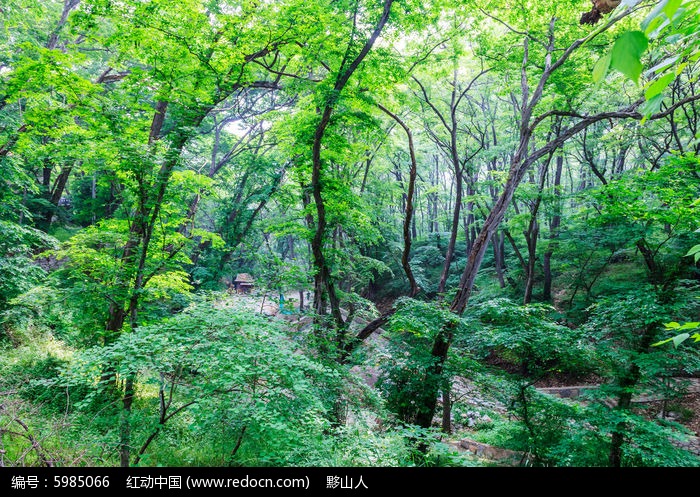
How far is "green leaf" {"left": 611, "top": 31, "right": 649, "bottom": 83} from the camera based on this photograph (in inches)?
26.6

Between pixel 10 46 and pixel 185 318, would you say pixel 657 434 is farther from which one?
pixel 10 46

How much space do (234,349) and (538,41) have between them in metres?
8.05

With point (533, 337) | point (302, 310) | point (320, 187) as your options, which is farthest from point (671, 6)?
point (302, 310)

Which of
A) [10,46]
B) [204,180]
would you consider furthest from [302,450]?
[10,46]

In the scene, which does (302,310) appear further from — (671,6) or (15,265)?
(15,265)

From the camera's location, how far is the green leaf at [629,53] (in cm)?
68

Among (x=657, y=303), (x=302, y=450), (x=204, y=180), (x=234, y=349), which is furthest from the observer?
(x=204, y=180)

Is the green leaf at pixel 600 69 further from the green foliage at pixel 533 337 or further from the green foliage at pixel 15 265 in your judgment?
the green foliage at pixel 15 265

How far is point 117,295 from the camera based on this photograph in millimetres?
5750

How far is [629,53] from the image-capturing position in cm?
69
